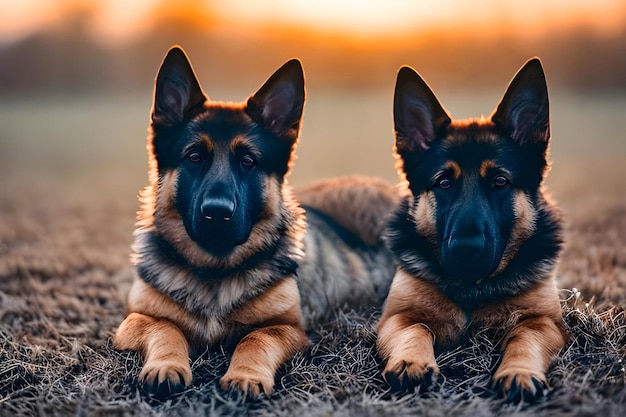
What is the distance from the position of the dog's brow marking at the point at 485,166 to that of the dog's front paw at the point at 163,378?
2.21 meters

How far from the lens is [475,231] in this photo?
363cm

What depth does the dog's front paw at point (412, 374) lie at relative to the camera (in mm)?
3543

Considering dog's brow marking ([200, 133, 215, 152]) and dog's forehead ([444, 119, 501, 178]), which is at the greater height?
dog's forehead ([444, 119, 501, 178])

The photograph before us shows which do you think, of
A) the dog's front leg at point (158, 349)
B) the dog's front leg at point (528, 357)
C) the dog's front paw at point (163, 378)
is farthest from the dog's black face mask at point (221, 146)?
the dog's front leg at point (528, 357)

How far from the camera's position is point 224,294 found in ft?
13.8

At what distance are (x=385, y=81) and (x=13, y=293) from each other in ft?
25.1

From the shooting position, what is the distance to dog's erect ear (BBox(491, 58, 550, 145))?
3.99 meters

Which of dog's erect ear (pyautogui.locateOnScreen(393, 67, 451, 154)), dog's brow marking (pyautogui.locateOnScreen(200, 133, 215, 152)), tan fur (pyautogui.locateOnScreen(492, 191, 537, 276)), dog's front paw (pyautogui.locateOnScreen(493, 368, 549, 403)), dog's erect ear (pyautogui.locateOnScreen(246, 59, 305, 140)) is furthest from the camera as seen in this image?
dog's erect ear (pyautogui.locateOnScreen(246, 59, 305, 140))

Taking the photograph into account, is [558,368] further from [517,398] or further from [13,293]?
[13,293]

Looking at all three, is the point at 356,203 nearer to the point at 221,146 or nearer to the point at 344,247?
the point at 344,247

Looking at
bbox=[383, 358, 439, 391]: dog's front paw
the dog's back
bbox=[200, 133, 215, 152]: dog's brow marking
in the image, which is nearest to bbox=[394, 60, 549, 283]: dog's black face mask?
bbox=[383, 358, 439, 391]: dog's front paw

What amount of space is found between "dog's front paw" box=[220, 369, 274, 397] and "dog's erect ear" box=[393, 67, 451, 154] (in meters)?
1.84

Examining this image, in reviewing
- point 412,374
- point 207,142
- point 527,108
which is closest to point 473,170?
point 527,108

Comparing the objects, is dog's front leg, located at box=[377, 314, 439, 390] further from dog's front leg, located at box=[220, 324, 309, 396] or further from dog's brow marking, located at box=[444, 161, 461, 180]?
dog's brow marking, located at box=[444, 161, 461, 180]
